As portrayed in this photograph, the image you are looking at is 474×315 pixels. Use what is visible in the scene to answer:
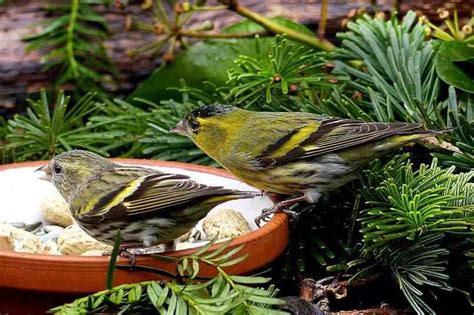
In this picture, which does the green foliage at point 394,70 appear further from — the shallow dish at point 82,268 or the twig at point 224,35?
the shallow dish at point 82,268

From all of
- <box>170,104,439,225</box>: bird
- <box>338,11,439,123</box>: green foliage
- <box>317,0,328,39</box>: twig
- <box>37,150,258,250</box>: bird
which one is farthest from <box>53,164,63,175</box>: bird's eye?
<box>317,0,328,39</box>: twig

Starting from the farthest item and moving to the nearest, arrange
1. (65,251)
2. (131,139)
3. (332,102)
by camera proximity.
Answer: (131,139) → (332,102) → (65,251)

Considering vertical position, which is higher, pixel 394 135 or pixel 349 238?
pixel 394 135

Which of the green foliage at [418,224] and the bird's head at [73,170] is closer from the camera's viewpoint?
the green foliage at [418,224]

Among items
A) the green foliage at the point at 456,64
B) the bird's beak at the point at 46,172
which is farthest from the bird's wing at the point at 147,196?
the green foliage at the point at 456,64

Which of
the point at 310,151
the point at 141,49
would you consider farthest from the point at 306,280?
the point at 141,49

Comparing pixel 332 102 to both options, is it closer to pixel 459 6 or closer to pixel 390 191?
pixel 390 191

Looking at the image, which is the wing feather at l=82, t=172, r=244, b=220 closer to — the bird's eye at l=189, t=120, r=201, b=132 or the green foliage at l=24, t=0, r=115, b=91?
the bird's eye at l=189, t=120, r=201, b=132

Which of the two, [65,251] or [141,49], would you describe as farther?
[141,49]
